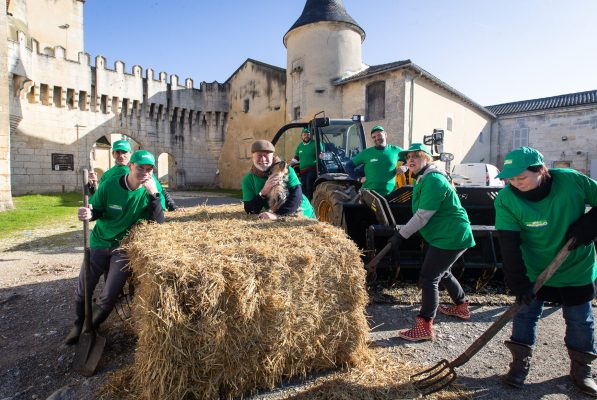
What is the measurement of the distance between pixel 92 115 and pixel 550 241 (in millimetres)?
25571

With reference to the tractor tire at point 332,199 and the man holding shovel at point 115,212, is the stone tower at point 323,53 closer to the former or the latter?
the tractor tire at point 332,199

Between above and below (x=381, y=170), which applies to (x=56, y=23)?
above

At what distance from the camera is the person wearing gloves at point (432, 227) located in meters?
3.23

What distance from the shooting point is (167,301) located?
81.4 inches

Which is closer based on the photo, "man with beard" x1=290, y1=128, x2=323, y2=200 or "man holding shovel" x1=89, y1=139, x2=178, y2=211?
"man holding shovel" x1=89, y1=139, x2=178, y2=211

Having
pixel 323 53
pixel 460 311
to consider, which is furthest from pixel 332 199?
pixel 323 53

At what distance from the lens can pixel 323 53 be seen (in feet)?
60.5

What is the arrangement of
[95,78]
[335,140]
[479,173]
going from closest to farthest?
[335,140] < [479,173] < [95,78]

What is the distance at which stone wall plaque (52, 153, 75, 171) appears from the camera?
21.1 metres

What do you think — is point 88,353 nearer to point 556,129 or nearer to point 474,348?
point 474,348

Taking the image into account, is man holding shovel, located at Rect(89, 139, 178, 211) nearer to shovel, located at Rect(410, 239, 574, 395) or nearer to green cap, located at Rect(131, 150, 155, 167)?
green cap, located at Rect(131, 150, 155, 167)

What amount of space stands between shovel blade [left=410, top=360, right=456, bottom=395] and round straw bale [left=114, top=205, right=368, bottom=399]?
437 mm

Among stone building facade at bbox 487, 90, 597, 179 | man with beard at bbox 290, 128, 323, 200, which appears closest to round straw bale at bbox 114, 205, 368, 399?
man with beard at bbox 290, 128, 323, 200

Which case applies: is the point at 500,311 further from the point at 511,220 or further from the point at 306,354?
the point at 306,354
